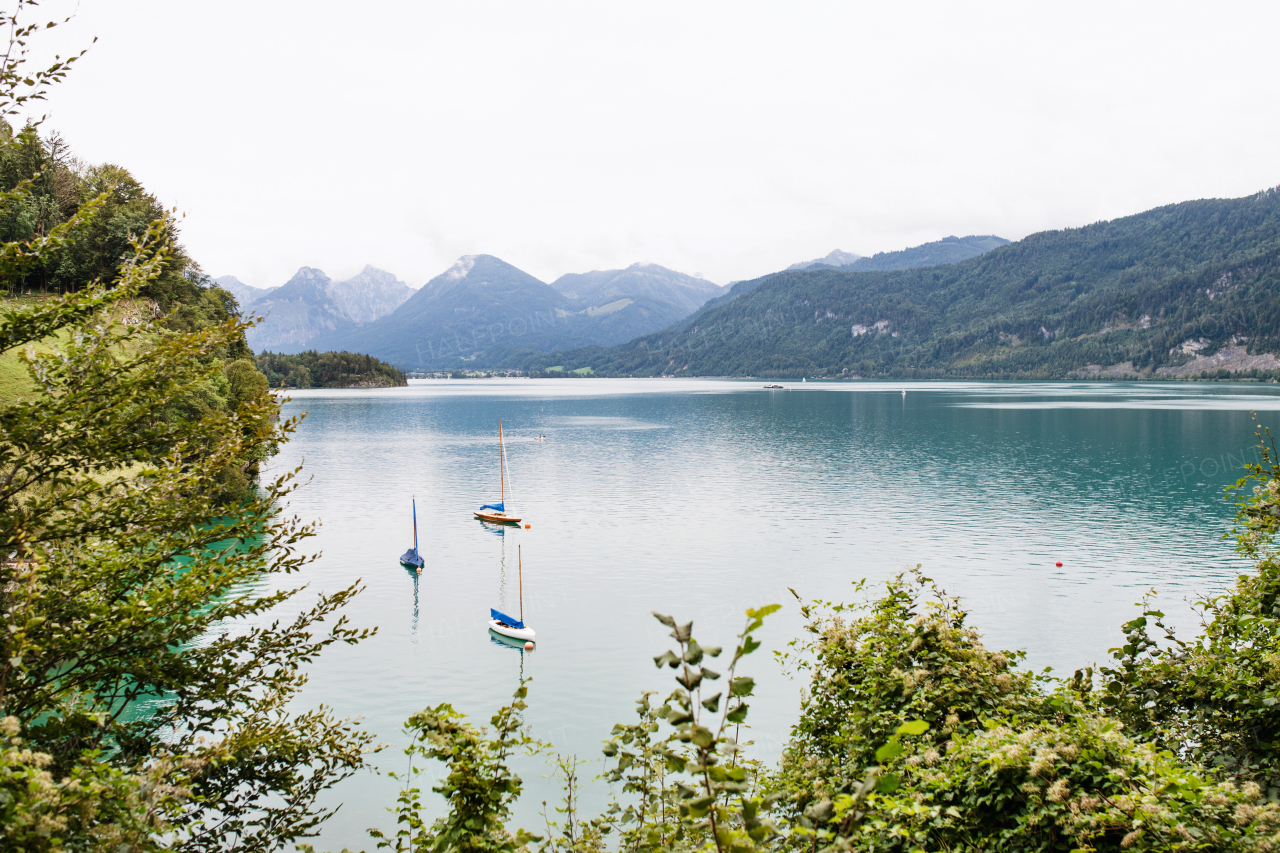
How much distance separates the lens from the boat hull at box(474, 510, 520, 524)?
155 feet

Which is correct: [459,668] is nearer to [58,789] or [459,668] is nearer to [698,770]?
[58,789]

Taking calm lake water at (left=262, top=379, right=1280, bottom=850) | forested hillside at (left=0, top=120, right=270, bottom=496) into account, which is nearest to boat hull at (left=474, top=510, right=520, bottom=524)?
calm lake water at (left=262, top=379, right=1280, bottom=850)

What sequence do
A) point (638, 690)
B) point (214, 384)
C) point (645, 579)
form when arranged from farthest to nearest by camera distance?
point (214, 384) < point (645, 579) < point (638, 690)

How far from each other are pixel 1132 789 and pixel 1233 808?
0.78 m

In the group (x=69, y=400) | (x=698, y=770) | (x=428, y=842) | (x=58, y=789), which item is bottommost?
(x=428, y=842)

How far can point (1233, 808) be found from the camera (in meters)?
6.60

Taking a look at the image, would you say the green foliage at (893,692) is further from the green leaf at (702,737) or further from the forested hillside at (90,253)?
the forested hillside at (90,253)

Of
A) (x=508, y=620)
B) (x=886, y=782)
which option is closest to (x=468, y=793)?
(x=886, y=782)

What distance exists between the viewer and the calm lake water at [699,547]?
2423cm

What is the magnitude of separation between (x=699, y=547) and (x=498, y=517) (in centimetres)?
1416

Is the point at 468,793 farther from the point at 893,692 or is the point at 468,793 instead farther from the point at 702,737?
the point at 893,692

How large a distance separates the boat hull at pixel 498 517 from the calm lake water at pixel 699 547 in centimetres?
76

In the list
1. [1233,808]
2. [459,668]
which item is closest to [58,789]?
[1233,808]

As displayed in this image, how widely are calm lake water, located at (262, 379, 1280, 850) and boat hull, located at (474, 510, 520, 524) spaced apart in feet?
2.50
